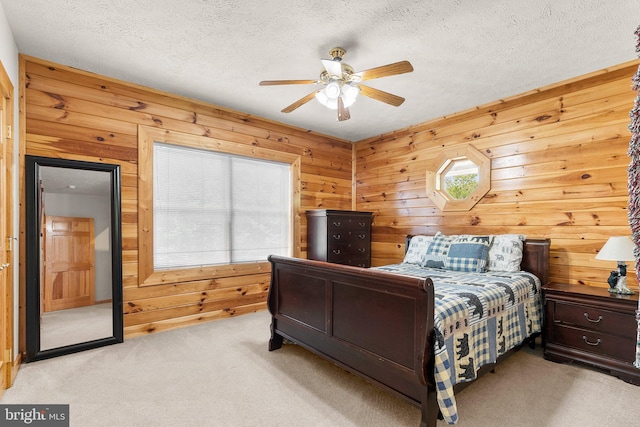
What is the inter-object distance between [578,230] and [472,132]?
1.53 m

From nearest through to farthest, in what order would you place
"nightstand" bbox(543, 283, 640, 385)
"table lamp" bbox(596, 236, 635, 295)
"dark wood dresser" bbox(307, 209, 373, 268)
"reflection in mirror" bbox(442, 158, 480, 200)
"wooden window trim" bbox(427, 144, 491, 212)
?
"nightstand" bbox(543, 283, 640, 385), "table lamp" bbox(596, 236, 635, 295), "wooden window trim" bbox(427, 144, 491, 212), "reflection in mirror" bbox(442, 158, 480, 200), "dark wood dresser" bbox(307, 209, 373, 268)

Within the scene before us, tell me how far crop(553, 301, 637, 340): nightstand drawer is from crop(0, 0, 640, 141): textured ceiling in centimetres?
208

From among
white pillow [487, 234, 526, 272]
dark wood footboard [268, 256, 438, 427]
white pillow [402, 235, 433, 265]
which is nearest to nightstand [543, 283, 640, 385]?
white pillow [487, 234, 526, 272]

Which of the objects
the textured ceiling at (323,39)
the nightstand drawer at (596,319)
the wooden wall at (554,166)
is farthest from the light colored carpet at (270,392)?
the textured ceiling at (323,39)

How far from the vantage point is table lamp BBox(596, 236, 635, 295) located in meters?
2.55

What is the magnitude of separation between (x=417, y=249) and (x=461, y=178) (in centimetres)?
107

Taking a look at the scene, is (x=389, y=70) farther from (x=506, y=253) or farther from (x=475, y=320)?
(x=506, y=253)

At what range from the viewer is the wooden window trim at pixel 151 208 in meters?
3.36

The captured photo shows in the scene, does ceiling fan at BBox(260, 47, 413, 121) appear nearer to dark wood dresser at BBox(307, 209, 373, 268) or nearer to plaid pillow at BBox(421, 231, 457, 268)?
plaid pillow at BBox(421, 231, 457, 268)

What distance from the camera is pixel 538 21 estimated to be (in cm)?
228

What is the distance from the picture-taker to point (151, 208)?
3420 mm

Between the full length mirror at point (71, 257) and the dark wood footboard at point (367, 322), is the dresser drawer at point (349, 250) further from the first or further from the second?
the full length mirror at point (71, 257)

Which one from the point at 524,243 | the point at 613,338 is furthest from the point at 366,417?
the point at 524,243

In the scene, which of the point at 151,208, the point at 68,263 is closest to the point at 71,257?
the point at 68,263
